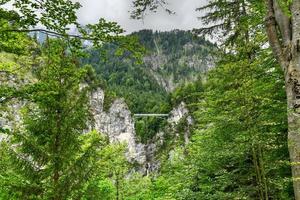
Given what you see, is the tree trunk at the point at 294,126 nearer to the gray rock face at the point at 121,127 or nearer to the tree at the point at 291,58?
the tree at the point at 291,58

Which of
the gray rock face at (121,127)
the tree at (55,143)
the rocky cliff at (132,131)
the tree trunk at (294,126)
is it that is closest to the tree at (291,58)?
the tree trunk at (294,126)

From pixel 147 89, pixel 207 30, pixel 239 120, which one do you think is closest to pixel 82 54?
pixel 239 120

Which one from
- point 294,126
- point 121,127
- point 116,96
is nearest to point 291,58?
point 294,126

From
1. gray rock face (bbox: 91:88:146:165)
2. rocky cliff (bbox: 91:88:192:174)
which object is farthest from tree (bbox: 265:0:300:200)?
gray rock face (bbox: 91:88:146:165)

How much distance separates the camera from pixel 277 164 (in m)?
8.38

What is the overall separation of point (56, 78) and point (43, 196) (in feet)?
9.28

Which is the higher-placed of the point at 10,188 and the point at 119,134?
the point at 119,134

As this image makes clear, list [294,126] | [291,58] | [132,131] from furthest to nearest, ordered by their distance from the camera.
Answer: [132,131] < [291,58] < [294,126]

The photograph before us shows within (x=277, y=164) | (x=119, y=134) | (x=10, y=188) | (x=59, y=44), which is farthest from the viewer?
(x=119, y=134)

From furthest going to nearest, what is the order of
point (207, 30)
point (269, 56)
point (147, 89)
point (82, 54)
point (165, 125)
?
point (147, 89) → point (165, 125) → point (207, 30) → point (269, 56) → point (82, 54)

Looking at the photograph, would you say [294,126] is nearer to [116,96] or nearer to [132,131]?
[116,96]

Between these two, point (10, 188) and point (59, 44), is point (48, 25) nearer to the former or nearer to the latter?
point (59, 44)

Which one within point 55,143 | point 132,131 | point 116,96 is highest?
point 132,131

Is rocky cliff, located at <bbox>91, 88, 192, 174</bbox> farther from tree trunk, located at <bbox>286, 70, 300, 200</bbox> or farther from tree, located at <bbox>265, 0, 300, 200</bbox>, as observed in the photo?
tree trunk, located at <bbox>286, 70, 300, 200</bbox>
